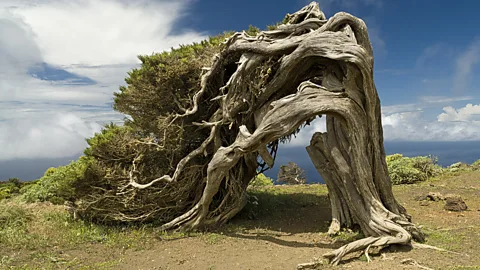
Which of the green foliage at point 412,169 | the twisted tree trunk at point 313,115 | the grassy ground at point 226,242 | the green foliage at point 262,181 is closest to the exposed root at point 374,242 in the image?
the twisted tree trunk at point 313,115

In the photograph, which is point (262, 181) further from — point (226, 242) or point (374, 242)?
point (374, 242)

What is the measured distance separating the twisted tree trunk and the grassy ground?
70 centimetres

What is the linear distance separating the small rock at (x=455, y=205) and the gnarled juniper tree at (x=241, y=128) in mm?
4041

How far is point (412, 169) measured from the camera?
20062 mm

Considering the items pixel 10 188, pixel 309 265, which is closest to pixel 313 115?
pixel 309 265

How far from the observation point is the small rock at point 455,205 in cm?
1302

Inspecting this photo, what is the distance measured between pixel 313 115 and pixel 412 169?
42.8 ft

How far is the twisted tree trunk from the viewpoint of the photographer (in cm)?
917

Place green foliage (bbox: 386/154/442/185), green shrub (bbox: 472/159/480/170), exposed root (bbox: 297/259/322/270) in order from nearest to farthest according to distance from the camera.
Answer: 1. exposed root (bbox: 297/259/322/270)
2. green foliage (bbox: 386/154/442/185)
3. green shrub (bbox: 472/159/480/170)

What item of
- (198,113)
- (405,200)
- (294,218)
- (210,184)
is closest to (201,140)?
(198,113)

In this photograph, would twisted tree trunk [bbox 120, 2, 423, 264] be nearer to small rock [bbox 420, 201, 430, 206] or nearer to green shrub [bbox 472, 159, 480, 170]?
small rock [bbox 420, 201, 430, 206]

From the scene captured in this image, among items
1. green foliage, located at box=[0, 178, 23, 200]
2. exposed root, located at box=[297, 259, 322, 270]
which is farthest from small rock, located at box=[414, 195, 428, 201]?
green foliage, located at box=[0, 178, 23, 200]

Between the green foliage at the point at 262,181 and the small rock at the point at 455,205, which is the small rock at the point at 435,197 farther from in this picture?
the green foliage at the point at 262,181

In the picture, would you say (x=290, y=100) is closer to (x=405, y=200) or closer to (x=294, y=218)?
(x=294, y=218)
